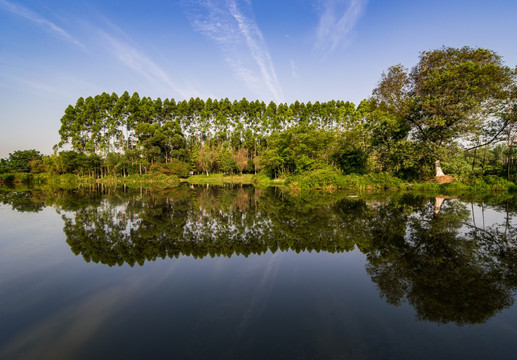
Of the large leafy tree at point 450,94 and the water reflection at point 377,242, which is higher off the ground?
the large leafy tree at point 450,94

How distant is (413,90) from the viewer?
28.1 metres

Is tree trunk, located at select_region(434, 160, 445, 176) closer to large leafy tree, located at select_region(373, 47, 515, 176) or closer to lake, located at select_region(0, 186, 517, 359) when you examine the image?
large leafy tree, located at select_region(373, 47, 515, 176)

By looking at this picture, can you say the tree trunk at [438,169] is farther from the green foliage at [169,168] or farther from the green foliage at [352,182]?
the green foliage at [169,168]

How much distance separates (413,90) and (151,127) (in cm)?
4476

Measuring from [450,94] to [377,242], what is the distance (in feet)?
80.1

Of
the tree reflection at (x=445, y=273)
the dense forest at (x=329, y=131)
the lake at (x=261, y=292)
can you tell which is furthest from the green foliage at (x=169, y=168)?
the tree reflection at (x=445, y=273)

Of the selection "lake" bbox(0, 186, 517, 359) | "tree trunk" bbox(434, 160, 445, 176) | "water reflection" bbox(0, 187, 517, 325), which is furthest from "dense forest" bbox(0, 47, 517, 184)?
"lake" bbox(0, 186, 517, 359)

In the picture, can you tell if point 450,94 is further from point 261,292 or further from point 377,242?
point 261,292

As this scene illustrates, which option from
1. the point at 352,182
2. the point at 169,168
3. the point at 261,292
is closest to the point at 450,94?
the point at 352,182

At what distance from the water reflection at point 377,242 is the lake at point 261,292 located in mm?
49

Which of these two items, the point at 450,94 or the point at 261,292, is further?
the point at 450,94

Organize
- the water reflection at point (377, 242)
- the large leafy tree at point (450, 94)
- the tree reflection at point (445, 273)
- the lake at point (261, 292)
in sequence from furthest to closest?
the large leafy tree at point (450, 94) → the water reflection at point (377, 242) → the tree reflection at point (445, 273) → the lake at point (261, 292)

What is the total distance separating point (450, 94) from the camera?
984 inches

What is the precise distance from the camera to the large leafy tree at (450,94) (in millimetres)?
24125
